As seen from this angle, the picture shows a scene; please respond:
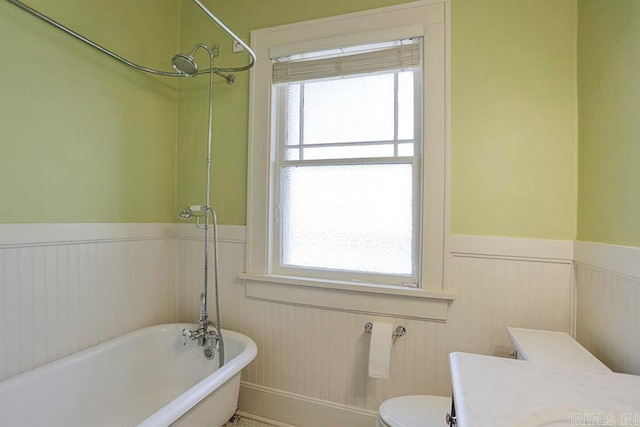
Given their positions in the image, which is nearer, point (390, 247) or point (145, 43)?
point (390, 247)

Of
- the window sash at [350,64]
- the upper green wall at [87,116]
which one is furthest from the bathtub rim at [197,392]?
the window sash at [350,64]

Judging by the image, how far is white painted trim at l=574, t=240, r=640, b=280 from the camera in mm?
1038

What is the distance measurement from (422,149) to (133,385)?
6.46ft

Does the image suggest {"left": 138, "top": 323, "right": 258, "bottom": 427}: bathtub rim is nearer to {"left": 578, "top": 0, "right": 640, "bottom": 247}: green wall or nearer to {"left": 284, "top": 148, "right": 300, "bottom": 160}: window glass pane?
{"left": 284, "top": 148, "right": 300, "bottom": 160}: window glass pane

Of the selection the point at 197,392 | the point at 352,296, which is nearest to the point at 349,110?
the point at 352,296

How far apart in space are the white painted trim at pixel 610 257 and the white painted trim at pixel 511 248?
0.05 m

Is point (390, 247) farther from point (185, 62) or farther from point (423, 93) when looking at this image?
point (185, 62)

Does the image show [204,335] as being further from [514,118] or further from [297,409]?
[514,118]

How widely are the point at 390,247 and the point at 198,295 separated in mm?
1269

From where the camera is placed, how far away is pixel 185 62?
1467 mm

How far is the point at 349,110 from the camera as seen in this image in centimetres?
181

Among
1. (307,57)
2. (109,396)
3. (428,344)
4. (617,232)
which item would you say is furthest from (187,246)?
(617,232)

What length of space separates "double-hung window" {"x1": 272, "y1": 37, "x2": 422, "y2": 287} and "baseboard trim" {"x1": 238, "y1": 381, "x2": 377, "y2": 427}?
699 mm

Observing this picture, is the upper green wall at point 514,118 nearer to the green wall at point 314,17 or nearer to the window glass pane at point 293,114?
the green wall at point 314,17
